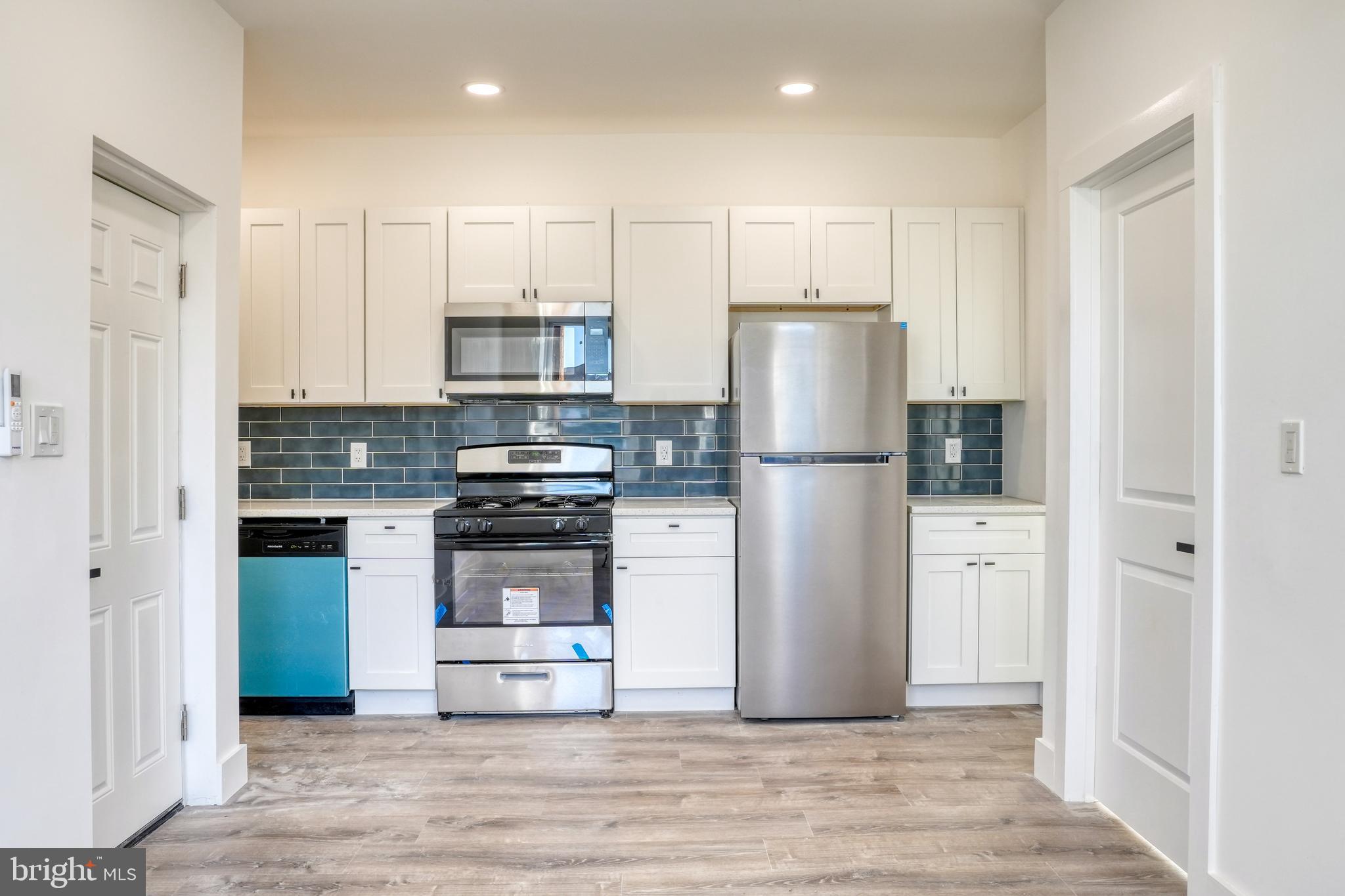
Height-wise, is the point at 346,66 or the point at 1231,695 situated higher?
the point at 346,66

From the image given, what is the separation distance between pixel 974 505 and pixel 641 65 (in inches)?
90.8

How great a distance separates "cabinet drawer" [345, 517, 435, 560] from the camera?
10.9ft

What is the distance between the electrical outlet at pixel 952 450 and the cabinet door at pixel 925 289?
413mm

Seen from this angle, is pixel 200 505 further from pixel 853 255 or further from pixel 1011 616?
pixel 1011 616

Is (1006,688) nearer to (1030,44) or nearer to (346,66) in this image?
(1030,44)

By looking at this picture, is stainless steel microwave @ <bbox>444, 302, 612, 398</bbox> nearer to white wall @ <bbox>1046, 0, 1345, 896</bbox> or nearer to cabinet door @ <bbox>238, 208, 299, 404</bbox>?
cabinet door @ <bbox>238, 208, 299, 404</bbox>

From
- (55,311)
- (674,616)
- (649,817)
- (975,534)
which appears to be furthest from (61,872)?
(975,534)

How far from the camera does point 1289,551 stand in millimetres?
1594

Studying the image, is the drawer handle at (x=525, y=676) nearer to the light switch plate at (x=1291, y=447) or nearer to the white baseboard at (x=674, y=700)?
the white baseboard at (x=674, y=700)

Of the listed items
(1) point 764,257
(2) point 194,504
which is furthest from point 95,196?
(1) point 764,257

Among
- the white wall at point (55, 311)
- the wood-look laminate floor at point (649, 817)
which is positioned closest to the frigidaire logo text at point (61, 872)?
the white wall at point (55, 311)

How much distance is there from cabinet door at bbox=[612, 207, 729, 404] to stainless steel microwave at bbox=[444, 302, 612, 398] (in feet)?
0.40

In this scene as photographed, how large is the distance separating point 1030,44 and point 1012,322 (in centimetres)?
119

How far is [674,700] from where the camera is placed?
3.37 meters
